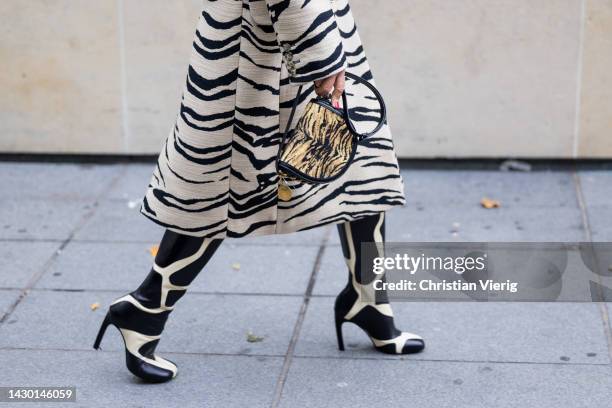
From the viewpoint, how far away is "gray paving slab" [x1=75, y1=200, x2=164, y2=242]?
17.3 feet

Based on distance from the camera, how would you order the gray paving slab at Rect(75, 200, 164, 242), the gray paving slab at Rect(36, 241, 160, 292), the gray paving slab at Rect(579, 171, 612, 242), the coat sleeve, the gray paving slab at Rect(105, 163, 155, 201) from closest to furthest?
the coat sleeve, the gray paving slab at Rect(36, 241, 160, 292), the gray paving slab at Rect(579, 171, 612, 242), the gray paving slab at Rect(75, 200, 164, 242), the gray paving slab at Rect(105, 163, 155, 201)

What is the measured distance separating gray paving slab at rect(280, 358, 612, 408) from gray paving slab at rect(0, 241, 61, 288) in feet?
5.10

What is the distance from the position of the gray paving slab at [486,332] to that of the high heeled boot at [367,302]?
0.06 meters

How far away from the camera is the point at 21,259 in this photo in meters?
4.98

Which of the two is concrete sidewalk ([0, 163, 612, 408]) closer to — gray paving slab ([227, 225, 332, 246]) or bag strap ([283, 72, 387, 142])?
gray paving slab ([227, 225, 332, 246])

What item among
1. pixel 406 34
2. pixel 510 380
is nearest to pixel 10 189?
pixel 406 34

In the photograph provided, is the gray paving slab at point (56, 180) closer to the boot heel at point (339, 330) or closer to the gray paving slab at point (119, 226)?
the gray paving slab at point (119, 226)

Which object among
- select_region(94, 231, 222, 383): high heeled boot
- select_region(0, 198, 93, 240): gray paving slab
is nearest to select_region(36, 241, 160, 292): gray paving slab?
select_region(0, 198, 93, 240): gray paving slab

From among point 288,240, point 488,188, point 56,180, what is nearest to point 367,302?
point 288,240

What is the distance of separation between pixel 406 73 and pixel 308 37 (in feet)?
9.82

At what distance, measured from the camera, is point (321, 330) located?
418cm

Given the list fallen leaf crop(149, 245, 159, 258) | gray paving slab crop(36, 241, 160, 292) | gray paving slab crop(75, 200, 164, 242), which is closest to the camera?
gray paving slab crop(36, 241, 160, 292)

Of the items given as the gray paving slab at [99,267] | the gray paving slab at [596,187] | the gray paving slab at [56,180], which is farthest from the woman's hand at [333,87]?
the gray paving slab at [56,180]

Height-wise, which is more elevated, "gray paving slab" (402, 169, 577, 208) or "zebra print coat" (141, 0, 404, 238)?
"zebra print coat" (141, 0, 404, 238)
